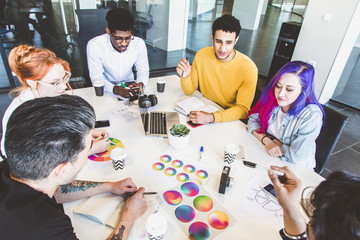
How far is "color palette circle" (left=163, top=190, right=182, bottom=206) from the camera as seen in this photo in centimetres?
103

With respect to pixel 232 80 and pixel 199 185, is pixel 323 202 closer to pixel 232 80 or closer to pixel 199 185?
pixel 199 185

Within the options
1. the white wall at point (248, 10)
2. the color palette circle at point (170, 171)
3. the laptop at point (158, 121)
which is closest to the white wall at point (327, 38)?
the white wall at point (248, 10)

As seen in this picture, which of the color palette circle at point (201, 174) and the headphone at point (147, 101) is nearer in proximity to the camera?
the color palette circle at point (201, 174)

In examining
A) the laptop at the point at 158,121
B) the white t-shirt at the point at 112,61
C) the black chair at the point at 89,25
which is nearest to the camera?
the laptop at the point at 158,121

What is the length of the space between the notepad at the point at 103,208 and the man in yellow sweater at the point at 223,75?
78 centimetres

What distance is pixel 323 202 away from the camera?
2.06ft

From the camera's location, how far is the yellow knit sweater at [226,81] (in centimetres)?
180

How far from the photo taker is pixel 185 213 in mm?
985

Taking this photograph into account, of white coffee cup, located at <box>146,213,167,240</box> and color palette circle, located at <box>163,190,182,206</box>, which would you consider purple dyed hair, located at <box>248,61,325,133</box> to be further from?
white coffee cup, located at <box>146,213,167,240</box>

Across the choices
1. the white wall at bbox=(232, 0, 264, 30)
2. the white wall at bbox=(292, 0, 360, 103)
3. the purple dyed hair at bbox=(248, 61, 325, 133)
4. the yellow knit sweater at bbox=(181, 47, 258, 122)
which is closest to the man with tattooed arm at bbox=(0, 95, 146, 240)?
the yellow knit sweater at bbox=(181, 47, 258, 122)

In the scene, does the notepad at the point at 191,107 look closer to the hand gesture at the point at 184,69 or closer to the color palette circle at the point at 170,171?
the hand gesture at the point at 184,69

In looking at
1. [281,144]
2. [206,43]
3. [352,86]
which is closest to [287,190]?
[281,144]

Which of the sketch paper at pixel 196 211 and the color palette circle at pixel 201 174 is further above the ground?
the color palette circle at pixel 201 174

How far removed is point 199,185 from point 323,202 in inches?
23.3
